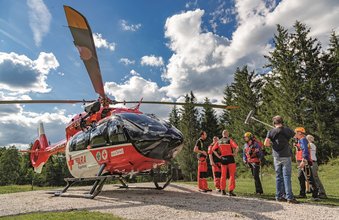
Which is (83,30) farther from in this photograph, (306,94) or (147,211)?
(306,94)

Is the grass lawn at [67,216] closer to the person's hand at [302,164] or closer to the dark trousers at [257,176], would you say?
the dark trousers at [257,176]

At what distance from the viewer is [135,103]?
1217 cm

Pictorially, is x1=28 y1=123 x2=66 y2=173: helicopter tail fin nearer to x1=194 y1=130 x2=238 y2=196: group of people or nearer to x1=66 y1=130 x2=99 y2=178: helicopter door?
x1=66 y1=130 x2=99 y2=178: helicopter door

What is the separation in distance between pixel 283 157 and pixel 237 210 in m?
2.37

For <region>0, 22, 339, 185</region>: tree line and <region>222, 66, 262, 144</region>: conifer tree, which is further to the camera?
<region>222, 66, 262, 144</region>: conifer tree

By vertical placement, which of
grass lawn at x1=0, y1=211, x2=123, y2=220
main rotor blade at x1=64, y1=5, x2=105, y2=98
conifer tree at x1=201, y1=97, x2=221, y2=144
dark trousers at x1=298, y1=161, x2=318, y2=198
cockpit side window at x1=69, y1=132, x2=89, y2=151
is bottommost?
grass lawn at x1=0, y1=211, x2=123, y2=220

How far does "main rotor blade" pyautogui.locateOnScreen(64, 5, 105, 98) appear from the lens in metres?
9.13

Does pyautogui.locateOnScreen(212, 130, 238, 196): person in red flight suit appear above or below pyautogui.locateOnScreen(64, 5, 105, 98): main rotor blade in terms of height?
below

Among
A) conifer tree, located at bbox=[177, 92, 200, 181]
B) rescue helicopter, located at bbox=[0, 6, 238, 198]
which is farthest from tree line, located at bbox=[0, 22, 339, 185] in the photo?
rescue helicopter, located at bbox=[0, 6, 238, 198]

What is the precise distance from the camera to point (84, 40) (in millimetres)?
9570

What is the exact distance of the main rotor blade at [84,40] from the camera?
30.0 ft

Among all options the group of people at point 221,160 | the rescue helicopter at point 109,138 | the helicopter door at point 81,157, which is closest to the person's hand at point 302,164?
the group of people at point 221,160

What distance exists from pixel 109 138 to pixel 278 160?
5196 millimetres

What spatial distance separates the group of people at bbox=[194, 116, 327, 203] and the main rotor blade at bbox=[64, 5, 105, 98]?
15.2ft
